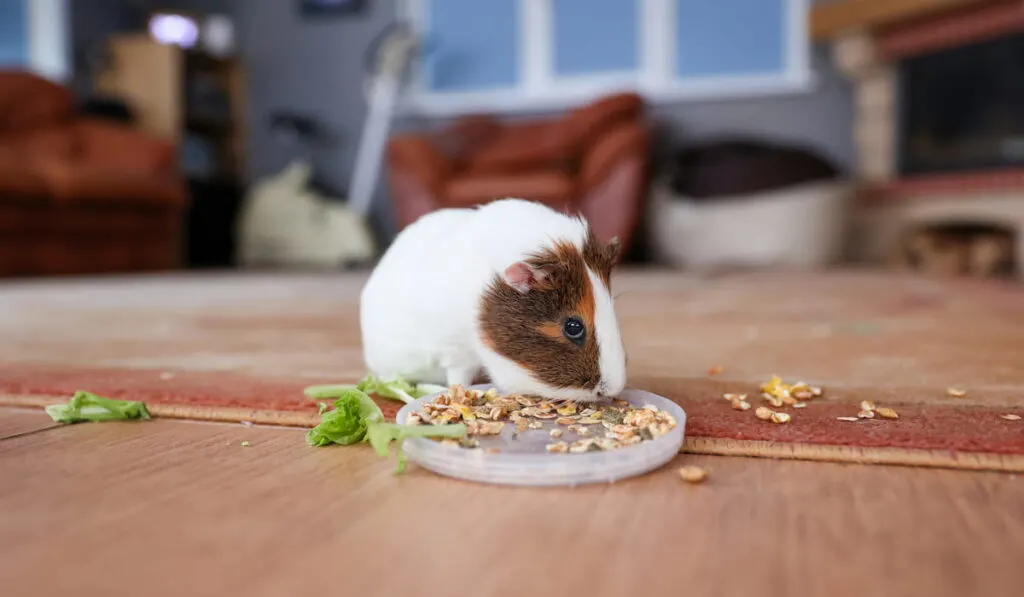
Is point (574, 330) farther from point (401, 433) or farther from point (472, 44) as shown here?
point (472, 44)

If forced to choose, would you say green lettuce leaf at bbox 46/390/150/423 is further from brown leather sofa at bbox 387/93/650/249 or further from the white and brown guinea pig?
brown leather sofa at bbox 387/93/650/249

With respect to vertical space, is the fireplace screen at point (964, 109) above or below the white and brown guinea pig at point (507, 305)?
above

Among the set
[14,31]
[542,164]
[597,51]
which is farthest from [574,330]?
[14,31]

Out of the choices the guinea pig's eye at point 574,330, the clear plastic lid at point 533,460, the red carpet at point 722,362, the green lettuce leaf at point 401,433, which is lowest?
the red carpet at point 722,362

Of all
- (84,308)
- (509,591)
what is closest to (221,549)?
(509,591)

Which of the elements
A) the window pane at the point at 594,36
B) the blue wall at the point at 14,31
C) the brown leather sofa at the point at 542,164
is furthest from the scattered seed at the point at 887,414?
the blue wall at the point at 14,31

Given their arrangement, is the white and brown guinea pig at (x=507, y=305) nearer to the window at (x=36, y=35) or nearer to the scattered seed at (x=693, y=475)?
the scattered seed at (x=693, y=475)

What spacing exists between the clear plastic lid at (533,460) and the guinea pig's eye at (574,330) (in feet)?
0.39

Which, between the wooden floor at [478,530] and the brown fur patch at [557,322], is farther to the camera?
the brown fur patch at [557,322]

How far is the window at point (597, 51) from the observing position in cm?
556

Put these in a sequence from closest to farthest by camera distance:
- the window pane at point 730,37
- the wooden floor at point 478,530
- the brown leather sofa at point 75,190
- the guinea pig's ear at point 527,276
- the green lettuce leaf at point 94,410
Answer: the wooden floor at point 478,530 → the guinea pig's ear at point 527,276 → the green lettuce leaf at point 94,410 → the brown leather sofa at point 75,190 → the window pane at point 730,37

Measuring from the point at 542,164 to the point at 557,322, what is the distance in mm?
4606

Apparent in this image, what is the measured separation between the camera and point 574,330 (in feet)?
2.84

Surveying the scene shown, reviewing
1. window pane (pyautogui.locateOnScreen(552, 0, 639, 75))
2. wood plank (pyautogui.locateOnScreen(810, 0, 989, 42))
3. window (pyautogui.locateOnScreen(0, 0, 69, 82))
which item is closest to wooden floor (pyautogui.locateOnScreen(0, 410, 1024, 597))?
wood plank (pyautogui.locateOnScreen(810, 0, 989, 42))
